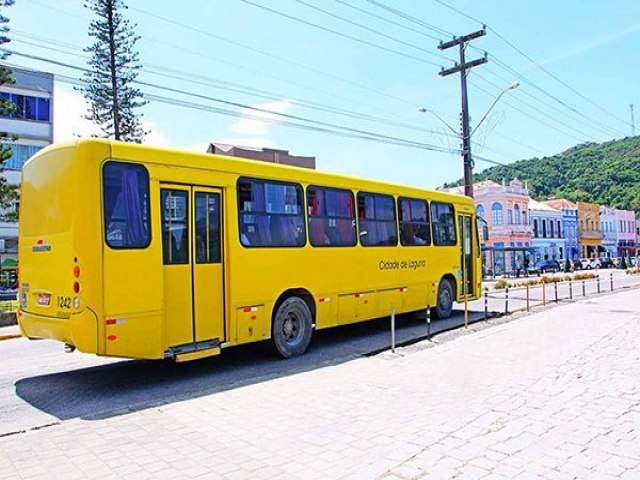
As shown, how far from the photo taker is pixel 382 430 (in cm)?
556

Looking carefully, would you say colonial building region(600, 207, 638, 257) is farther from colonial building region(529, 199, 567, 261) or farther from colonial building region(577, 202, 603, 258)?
colonial building region(529, 199, 567, 261)

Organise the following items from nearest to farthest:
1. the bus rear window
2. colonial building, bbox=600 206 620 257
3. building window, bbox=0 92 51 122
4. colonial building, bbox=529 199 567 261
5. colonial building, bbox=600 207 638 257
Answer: the bus rear window
building window, bbox=0 92 51 122
colonial building, bbox=529 199 567 261
colonial building, bbox=600 206 620 257
colonial building, bbox=600 207 638 257

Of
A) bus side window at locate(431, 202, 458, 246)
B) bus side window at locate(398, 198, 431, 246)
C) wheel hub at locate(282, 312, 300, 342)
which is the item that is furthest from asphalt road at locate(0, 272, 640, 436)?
bus side window at locate(431, 202, 458, 246)

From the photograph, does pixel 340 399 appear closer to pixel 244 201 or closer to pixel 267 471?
pixel 267 471

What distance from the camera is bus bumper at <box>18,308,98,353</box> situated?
22.8ft

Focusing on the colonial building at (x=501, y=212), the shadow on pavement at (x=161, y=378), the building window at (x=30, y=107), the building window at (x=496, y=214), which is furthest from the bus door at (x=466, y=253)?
the building window at (x=496, y=214)

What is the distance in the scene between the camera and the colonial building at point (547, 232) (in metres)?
65.4

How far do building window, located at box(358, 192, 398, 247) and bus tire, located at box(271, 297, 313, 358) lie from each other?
231cm

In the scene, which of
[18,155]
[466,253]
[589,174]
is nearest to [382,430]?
[466,253]

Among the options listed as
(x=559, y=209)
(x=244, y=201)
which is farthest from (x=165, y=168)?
(x=559, y=209)

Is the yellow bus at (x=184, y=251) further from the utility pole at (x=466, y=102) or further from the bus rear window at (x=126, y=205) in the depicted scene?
the utility pole at (x=466, y=102)

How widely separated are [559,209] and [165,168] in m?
71.0

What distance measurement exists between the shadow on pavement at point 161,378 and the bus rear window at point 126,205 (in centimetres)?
205

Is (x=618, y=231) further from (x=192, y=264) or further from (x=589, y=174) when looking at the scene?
(x=192, y=264)
